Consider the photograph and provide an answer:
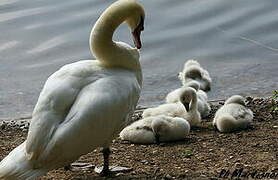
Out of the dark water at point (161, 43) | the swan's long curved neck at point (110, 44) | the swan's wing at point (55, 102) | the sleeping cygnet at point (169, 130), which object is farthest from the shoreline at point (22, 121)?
the swan's wing at point (55, 102)

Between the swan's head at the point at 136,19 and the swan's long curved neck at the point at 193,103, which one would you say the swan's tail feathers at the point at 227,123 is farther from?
the swan's head at the point at 136,19

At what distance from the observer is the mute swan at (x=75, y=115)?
5.42 m

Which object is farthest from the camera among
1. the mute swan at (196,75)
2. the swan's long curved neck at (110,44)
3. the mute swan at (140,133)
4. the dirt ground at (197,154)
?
the mute swan at (196,75)

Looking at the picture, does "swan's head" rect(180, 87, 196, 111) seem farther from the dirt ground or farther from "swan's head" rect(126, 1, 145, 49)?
"swan's head" rect(126, 1, 145, 49)

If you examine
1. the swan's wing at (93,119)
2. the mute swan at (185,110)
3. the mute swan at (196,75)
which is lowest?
the mute swan at (196,75)

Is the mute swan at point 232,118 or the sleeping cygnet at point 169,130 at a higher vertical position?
the sleeping cygnet at point 169,130

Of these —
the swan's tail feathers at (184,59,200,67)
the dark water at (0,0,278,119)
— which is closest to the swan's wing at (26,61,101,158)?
the dark water at (0,0,278,119)

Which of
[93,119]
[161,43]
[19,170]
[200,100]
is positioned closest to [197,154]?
[93,119]

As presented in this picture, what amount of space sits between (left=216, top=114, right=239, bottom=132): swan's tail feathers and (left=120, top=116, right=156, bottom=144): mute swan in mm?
769

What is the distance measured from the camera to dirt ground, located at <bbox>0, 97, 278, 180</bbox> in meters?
6.09

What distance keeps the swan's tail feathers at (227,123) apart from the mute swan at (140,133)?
0.77 meters

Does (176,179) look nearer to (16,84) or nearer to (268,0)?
(16,84)

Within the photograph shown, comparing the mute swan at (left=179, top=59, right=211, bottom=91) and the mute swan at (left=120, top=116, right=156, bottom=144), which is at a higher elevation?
the mute swan at (left=120, top=116, right=156, bottom=144)

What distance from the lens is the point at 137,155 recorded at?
6965 millimetres
